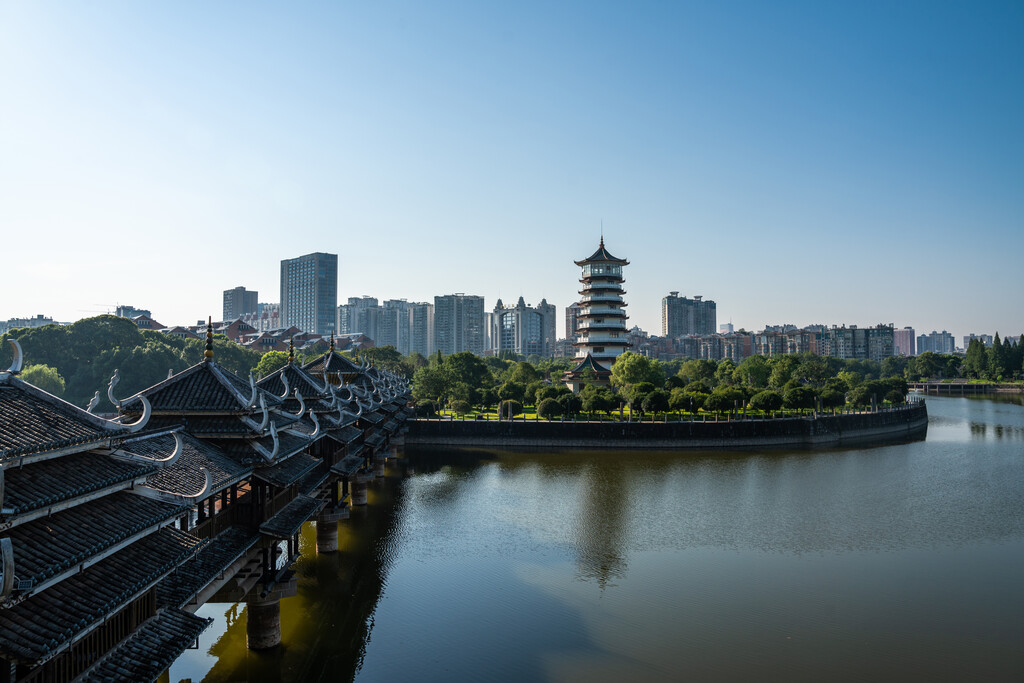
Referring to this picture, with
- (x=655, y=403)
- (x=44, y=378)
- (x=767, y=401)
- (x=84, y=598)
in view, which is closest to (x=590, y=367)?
(x=655, y=403)

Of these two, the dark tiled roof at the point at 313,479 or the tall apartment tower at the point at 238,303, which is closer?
the dark tiled roof at the point at 313,479

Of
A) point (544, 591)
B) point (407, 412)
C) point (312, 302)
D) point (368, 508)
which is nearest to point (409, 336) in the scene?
point (312, 302)

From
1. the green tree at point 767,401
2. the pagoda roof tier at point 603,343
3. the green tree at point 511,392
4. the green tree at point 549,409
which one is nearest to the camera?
the green tree at point 549,409

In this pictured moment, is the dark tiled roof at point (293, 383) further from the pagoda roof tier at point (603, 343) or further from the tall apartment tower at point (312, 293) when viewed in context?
the tall apartment tower at point (312, 293)

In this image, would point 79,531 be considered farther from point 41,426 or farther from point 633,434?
point 633,434

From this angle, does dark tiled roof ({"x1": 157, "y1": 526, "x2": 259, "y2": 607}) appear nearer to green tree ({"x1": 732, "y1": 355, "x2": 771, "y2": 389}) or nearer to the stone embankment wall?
the stone embankment wall

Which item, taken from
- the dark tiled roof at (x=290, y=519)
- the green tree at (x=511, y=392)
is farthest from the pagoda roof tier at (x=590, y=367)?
the dark tiled roof at (x=290, y=519)
